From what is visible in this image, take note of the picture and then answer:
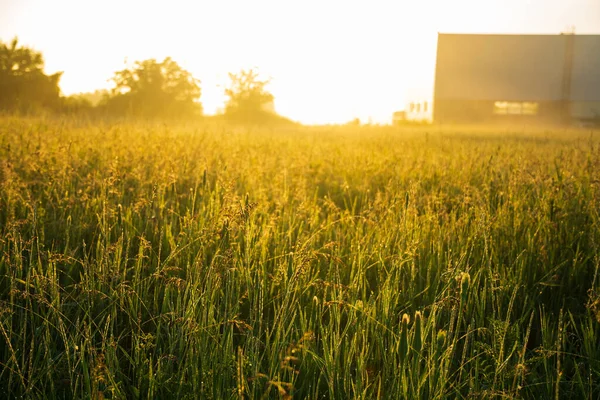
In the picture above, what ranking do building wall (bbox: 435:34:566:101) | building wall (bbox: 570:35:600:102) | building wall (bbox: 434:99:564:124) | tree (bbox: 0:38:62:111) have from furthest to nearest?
building wall (bbox: 434:99:564:124) → building wall (bbox: 570:35:600:102) → building wall (bbox: 435:34:566:101) → tree (bbox: 0:38:62:111)

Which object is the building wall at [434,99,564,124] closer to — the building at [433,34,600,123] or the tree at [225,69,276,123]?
the building at [433,34,600,123]

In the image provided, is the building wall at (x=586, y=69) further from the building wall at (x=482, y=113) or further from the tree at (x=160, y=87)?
the tree at (x=160, y=87)

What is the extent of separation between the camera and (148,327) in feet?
6.64

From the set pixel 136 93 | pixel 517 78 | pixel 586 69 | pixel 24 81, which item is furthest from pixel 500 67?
pixel 24 81

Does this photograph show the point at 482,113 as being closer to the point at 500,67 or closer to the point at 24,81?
the point at 500,67

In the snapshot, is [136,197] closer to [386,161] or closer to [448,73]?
[386,161]

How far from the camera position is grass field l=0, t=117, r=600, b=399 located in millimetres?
1525

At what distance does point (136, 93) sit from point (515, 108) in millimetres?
24496

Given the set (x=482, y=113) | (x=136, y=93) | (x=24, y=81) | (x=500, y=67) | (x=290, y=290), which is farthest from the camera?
(x=482, y=113)

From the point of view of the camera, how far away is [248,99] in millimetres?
35562

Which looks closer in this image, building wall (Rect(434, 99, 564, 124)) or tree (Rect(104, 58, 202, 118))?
tree (Rect(104, 58, 202, 118))

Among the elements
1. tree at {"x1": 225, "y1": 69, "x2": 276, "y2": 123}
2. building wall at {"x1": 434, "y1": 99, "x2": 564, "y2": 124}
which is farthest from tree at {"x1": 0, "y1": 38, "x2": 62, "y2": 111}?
building wall at {"x1": 434, "y1": 99, "x2": 564, "y2": 124}

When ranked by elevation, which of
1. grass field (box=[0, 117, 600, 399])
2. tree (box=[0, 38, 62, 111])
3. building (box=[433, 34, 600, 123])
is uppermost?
building (box=[433, 34, 600, 123])

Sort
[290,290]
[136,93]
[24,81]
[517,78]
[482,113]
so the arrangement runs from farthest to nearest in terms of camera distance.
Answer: [482,113]
[517,78]
[136,93]
[24,81]
[290,290]
